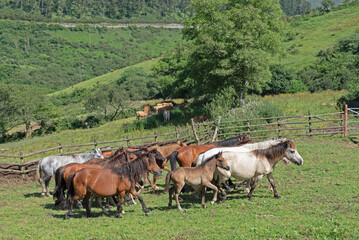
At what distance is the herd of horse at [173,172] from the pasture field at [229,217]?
430 millimetres

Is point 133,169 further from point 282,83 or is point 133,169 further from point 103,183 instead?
point 282,83

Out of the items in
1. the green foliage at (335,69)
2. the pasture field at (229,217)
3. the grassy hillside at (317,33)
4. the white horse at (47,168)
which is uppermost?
the grassy hillside at (317,33)

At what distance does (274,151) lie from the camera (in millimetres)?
10930

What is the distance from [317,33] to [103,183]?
69.3 m

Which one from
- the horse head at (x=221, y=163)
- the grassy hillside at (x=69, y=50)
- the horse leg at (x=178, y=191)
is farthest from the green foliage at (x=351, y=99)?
the grassy hillside at (x=69, y=50)

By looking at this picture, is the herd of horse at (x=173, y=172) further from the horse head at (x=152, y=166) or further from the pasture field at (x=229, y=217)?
the pasture field at (x=229, y=217)

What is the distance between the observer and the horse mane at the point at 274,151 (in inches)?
429

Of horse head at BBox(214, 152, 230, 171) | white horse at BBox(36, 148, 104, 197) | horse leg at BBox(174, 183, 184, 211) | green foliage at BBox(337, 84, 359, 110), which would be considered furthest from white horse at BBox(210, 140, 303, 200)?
green foliage at BBox(337, 84, 359, 110)

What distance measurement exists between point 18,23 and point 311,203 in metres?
177

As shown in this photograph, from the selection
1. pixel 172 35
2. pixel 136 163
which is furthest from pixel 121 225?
pixel 172 35

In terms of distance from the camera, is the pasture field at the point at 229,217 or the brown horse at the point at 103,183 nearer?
the pasture field at the point at 229,217

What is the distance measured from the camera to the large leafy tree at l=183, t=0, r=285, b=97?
1049 inches

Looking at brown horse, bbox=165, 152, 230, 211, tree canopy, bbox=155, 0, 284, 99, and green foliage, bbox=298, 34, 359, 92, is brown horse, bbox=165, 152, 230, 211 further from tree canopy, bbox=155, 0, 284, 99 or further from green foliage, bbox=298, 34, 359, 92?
green foliage, bbox=298, 34, 359, 92

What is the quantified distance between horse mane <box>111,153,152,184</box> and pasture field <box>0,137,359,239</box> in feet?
3.37
